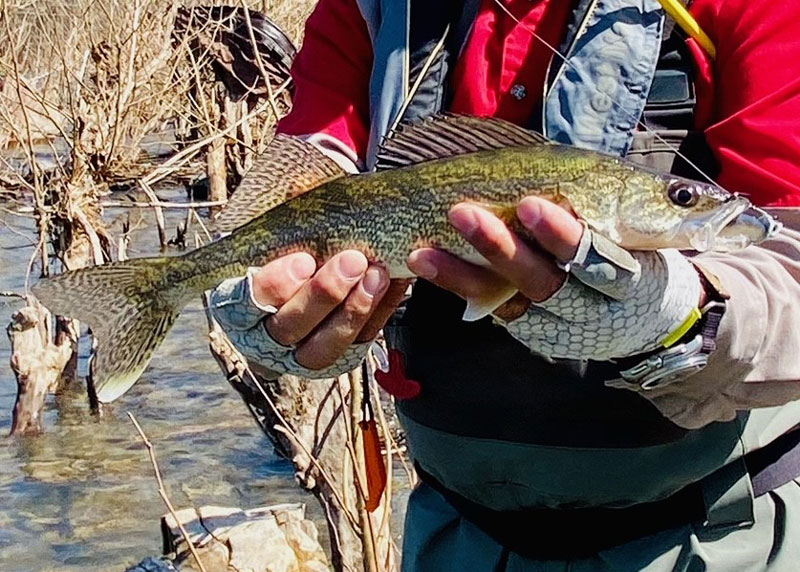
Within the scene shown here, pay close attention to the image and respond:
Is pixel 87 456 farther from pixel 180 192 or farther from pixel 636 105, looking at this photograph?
pixel 180 192

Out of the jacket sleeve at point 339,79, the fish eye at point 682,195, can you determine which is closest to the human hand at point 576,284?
the fish eye at point 682,195

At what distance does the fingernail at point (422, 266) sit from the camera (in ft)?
7.49

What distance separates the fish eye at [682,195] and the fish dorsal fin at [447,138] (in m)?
0.25

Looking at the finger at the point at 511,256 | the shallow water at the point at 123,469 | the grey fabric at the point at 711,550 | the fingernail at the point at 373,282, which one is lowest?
the shallow water at the point at 123,469

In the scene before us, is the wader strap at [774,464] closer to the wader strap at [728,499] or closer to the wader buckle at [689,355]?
the wader strap at [728,499]

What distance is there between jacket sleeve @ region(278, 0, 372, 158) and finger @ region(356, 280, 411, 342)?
51cm

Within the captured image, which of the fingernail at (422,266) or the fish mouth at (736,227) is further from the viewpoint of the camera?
the fingernail at (422,266)

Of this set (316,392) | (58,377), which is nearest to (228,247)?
(316,392)

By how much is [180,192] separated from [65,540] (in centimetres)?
1593

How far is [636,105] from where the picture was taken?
2.44 metres

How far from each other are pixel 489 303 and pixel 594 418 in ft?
1.31

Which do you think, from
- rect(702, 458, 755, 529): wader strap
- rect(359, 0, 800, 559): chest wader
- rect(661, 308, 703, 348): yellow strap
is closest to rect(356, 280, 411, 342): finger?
rect(359, 0, 800, 559): chest wader

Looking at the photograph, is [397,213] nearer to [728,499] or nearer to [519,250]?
[519,250]

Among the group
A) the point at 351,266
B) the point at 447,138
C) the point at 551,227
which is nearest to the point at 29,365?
the point at 351,266
